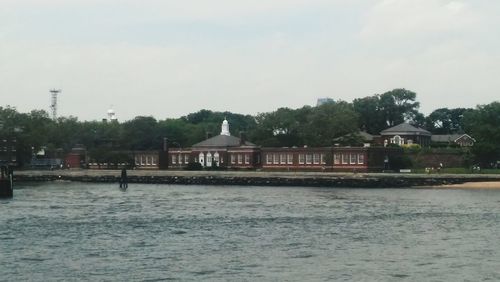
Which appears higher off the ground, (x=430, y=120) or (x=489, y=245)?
(x=430, y=120)

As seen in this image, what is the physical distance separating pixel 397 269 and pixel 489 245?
29.1 ft

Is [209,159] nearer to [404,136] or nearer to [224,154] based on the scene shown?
[224,154]

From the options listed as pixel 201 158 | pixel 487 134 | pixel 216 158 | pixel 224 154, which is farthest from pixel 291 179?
pixel 201 158

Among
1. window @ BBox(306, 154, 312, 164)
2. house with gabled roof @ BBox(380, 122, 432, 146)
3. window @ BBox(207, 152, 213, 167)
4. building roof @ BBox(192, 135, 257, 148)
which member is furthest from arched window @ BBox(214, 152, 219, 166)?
house with gabled roof @ BBox(380, 122, 432, 146)

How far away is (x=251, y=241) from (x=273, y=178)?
65664mm

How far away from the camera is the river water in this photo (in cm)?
3048

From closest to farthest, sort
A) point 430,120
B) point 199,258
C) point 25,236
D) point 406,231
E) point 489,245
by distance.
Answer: point 199,258
point 489,245
point 25,236
point 406,231
point 430,120

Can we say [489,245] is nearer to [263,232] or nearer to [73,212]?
[263,232]

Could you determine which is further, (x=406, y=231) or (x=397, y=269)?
(x=406, y=231)

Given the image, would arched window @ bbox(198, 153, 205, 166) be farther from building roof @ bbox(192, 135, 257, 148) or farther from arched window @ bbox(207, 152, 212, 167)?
building roof @ bbox(192, 135, 257, 148)

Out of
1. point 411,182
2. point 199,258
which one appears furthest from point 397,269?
point 411,182

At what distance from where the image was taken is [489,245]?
38.0 m

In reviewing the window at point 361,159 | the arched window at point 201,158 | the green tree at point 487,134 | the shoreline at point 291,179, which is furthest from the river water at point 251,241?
the arched window at point 201,158

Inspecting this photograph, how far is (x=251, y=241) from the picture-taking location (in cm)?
3959
